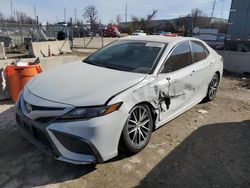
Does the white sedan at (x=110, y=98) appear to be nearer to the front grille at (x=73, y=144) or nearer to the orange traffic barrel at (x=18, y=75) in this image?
the front grille at (x=73, y=144)

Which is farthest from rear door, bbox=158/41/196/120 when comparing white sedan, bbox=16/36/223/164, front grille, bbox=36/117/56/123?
front grille, bbox=36/117/56/123

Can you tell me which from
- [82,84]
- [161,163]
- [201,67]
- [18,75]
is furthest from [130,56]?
[18,75]

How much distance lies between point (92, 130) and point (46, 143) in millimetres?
598

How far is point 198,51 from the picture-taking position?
489 centimetres

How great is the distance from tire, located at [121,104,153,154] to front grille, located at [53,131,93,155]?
0.51 m

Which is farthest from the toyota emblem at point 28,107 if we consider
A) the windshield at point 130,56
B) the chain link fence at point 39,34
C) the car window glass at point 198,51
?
the chain link fence at point 39,34

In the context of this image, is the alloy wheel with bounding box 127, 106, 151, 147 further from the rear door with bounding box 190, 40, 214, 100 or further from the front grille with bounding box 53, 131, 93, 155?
the rear door with bounding box 190, 40, 214, 100

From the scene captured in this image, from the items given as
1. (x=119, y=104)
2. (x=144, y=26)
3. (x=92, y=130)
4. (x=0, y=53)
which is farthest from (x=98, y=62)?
(x=144, y=26)

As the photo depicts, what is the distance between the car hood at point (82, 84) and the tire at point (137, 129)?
39cm

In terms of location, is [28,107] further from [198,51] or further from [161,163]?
[198,51]

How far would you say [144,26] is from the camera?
4091 centimetres

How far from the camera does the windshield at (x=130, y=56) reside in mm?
3732

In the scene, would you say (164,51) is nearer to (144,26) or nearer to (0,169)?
(0,169)

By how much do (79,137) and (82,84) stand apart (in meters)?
0.78
